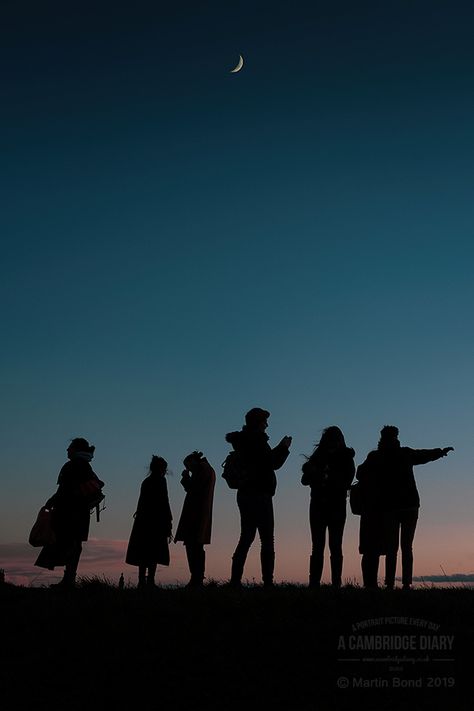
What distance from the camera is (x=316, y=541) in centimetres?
1302

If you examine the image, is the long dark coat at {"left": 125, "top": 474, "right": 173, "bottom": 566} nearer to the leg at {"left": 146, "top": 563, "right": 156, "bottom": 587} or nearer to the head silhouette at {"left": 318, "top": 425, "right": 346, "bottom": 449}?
the leg at {"left": 146, "top": 563, "right": 156, "bottom": 587}

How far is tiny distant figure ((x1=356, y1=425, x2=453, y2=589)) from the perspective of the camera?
1356cm

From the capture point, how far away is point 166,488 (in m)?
15.5

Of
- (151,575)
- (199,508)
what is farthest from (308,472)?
(151,575)

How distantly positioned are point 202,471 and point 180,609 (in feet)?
15.8

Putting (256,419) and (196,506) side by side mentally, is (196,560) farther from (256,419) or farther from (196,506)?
(256,419)

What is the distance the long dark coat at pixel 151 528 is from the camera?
601 inches

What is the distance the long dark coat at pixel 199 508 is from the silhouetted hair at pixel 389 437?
3089mm

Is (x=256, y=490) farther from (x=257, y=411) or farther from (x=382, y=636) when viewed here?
(x=382, y=636)

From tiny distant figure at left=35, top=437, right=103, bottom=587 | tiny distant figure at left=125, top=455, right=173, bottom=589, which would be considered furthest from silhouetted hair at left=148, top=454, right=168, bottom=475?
tiny distant figure at left=35, top=437, right=103, bottom=587

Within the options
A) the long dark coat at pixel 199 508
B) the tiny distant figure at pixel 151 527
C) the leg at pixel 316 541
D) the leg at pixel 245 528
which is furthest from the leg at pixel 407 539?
the tiny distant figure at pixel 151 527

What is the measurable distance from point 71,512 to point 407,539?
5.12 metres

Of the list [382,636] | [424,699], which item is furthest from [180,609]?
[424,699]

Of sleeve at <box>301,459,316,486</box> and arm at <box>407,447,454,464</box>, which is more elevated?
arm at <box>407,447,454,464</box>
